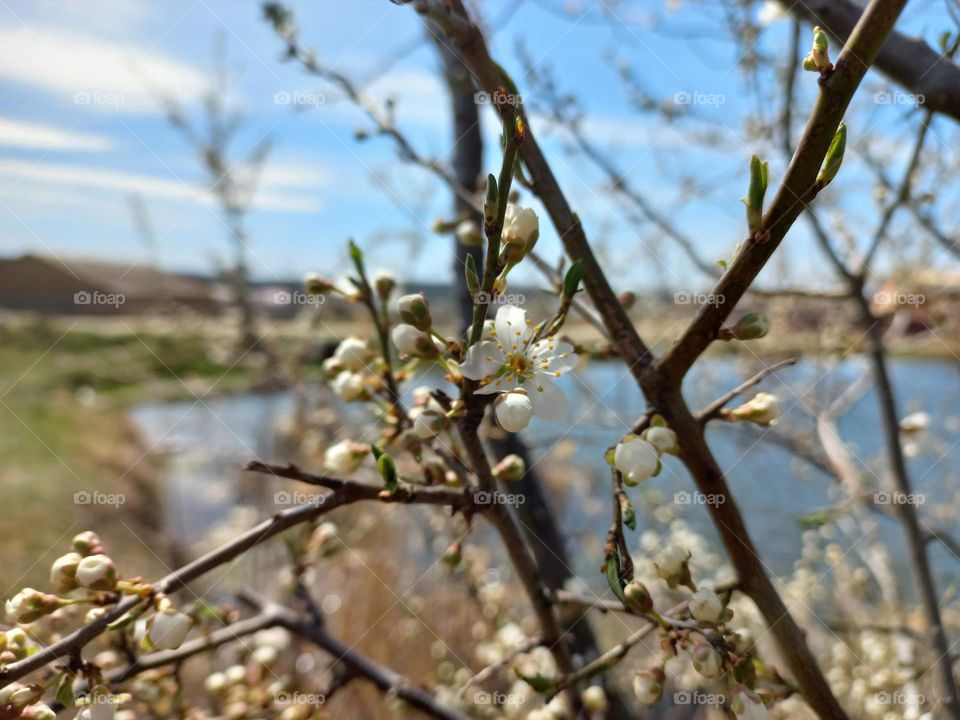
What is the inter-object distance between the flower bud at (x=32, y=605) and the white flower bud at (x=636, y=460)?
0.40m

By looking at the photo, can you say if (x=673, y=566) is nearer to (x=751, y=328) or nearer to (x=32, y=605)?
(x=751, y=328)

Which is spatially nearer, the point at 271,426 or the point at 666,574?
the point at 666,574

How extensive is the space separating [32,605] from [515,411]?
37cm

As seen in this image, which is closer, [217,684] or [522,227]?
[522,227]

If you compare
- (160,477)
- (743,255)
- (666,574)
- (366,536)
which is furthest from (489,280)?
(160,477)

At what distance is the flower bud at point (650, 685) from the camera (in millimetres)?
440

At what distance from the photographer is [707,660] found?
0.38 metres

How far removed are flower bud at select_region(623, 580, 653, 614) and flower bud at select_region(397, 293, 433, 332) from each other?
0.20 metres

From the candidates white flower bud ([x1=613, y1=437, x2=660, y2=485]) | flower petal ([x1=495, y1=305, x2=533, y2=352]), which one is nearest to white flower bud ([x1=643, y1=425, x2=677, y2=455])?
white flower bud ([x1=613, y1=437, x2=660, y2=485])

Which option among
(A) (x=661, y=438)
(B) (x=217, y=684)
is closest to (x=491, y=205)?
(A) (x=661, y=438)

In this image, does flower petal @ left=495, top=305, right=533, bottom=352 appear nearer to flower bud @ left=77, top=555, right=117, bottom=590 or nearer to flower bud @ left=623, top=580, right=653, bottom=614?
flower bud @ left=623, top=580, right=653, bottom=614

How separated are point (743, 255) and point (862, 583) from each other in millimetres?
1414

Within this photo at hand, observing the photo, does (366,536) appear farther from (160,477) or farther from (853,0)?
(853,0)

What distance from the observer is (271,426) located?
3.44 metres
